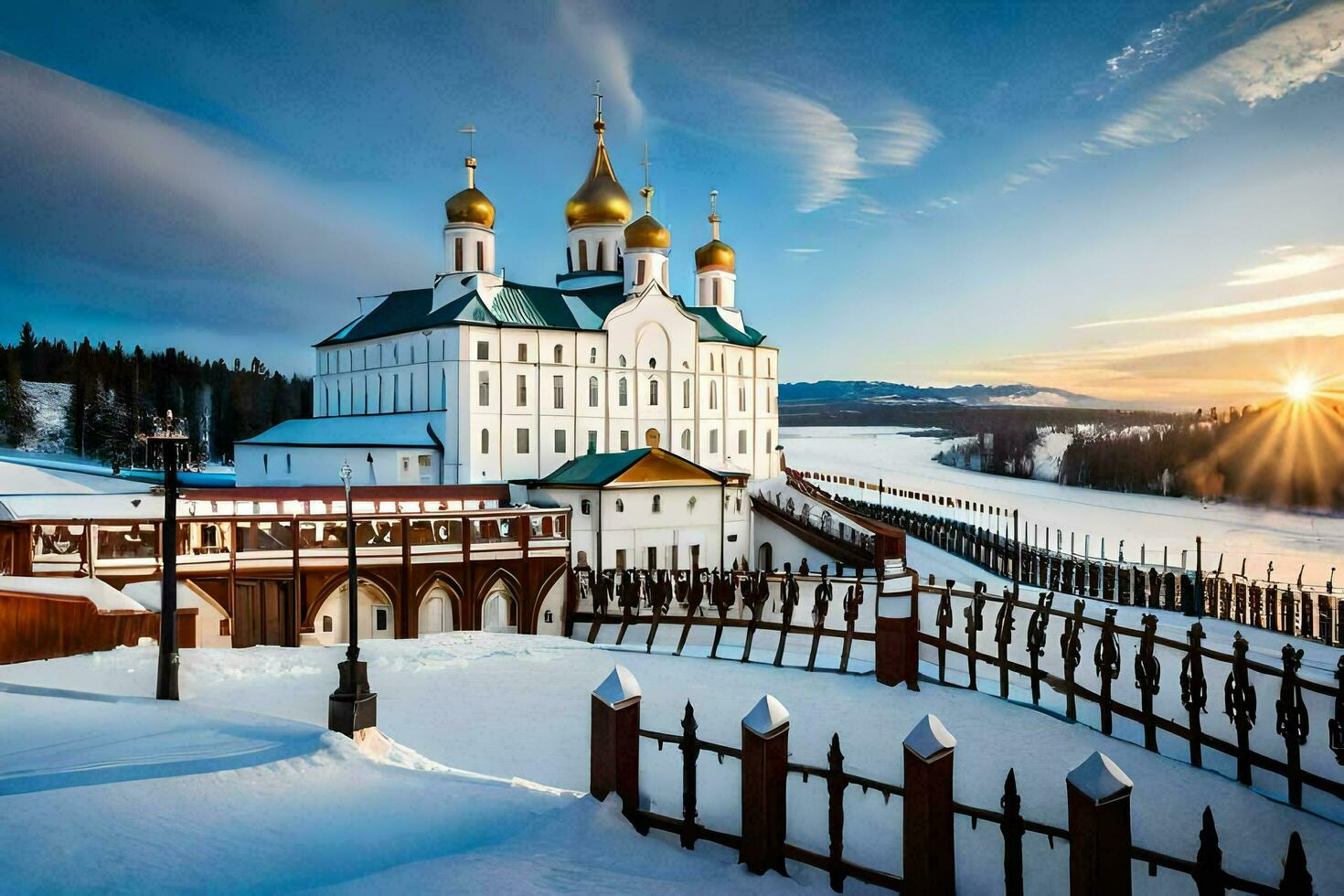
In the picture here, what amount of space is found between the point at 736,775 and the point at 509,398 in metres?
35.9

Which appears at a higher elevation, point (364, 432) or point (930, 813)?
point (364, 432)

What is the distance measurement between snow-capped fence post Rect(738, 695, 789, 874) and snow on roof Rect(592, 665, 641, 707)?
110cm

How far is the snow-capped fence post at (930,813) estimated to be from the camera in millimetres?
6422

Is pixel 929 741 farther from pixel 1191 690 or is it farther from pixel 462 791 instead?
pixel 1191 690

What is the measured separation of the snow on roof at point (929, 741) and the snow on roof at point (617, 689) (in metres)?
2.26

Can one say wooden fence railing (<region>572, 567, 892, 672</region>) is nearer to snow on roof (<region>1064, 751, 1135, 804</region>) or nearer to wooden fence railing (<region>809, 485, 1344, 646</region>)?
wooden fence railing (<region>809, 485, 1344, 646</region>)

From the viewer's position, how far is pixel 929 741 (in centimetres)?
647

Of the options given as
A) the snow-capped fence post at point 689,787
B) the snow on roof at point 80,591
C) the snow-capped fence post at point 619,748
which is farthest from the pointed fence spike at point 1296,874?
the snow on roof at point 80,591

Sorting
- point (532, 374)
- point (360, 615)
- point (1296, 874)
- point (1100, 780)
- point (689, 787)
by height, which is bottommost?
point (360, 615)

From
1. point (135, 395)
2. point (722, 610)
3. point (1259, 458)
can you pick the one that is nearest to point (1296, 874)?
point (722, 610)

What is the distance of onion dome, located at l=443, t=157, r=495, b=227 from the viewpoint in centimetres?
4719

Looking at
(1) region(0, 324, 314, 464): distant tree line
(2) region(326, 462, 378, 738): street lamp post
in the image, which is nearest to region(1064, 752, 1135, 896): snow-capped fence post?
(2) region(326, 462, 378, 738): street lamp post

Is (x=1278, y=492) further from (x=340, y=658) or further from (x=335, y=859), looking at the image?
(x=335, y=859)

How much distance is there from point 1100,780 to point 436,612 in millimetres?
22172
